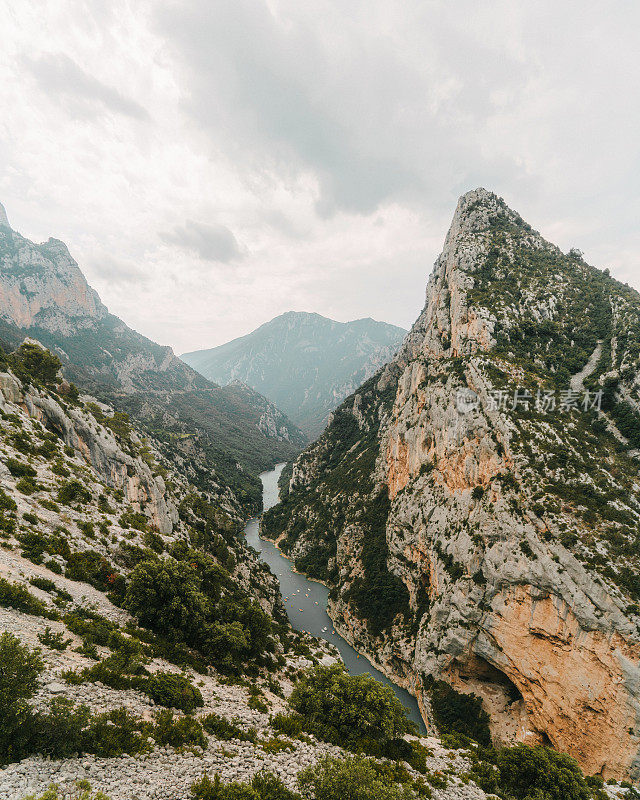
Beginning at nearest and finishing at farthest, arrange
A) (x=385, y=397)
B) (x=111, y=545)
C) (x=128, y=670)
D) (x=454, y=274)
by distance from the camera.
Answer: (x=128, y=670) < (x=111, y=545) < (x=454, y=274) < (x=385, y=397)

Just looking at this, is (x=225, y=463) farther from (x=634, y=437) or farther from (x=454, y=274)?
(x=634, y=437)

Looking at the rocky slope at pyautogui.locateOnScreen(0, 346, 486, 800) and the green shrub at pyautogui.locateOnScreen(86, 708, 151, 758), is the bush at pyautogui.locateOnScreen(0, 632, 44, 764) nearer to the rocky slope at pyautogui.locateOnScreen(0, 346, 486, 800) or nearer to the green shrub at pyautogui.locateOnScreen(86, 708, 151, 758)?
the rocky slope at pyautogui.locateOnScreen(0, 346, 486, 800)

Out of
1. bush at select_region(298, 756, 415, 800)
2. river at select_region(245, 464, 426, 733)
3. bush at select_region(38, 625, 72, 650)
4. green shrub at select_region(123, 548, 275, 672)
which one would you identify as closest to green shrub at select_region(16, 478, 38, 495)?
green shrub at select_region(123, 548, 275, 672)

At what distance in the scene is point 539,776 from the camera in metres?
22.2

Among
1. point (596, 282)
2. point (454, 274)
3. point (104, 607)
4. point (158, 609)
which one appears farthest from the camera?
point (454, 274)

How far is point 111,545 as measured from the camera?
23.4 metres

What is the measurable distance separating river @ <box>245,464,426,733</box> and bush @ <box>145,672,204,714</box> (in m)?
38.3

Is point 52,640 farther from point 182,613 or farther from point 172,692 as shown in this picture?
point 182,613

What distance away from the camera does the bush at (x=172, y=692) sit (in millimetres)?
14422

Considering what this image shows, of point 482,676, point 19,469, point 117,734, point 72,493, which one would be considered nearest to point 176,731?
point 117,734

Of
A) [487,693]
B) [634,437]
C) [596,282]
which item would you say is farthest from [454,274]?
[487,693]

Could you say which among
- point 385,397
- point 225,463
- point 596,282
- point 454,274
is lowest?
point 225,463

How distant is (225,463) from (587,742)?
480 ft

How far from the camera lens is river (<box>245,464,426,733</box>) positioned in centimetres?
4978
